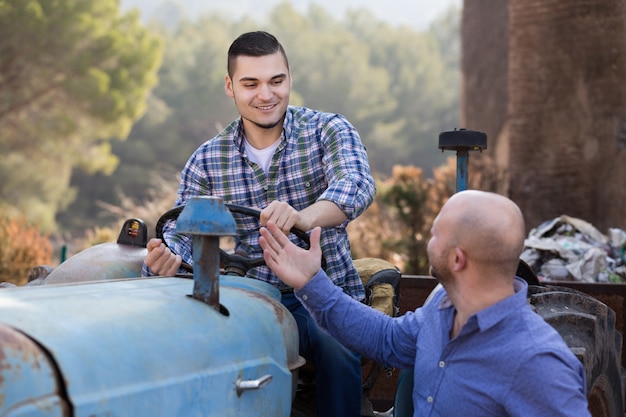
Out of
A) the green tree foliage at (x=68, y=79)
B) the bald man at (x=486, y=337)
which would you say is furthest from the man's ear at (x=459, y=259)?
the green tree foliage at (x=68, y=79)

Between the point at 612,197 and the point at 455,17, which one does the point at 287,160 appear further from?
the point at 455,17

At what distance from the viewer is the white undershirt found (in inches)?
146

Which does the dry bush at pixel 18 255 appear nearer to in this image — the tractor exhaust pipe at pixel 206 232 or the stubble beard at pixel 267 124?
the stubble beard at pixel 267 124

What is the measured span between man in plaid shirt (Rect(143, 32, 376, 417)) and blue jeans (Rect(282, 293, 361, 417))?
188 millimetres

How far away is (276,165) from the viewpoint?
3660mm

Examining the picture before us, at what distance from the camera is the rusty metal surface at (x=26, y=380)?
1.79 meters

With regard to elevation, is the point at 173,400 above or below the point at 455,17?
below

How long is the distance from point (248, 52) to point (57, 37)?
906 inches

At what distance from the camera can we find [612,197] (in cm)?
819

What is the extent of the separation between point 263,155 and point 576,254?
3.29m

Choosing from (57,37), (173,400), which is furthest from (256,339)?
(57,37)

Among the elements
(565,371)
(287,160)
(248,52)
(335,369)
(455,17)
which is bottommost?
(335,369)

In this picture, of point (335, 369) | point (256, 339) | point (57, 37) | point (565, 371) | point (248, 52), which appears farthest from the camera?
point (57, 37)

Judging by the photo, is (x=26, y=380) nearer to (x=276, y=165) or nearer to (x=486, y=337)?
(x=486, y=337)
